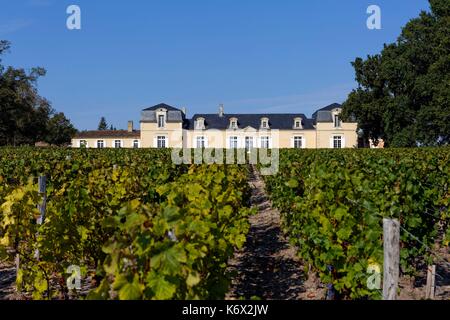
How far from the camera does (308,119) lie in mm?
58969

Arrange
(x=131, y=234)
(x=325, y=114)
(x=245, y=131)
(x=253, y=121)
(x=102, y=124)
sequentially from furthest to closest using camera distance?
(x=102, y=124), (x=253, y=121), (x=245, y=131), (x=325, y=114), (x=131, y=234)

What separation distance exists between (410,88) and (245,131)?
21.9m

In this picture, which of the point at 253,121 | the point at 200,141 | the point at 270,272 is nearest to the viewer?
the point at 270,272

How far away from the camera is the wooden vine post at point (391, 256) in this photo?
349 cm

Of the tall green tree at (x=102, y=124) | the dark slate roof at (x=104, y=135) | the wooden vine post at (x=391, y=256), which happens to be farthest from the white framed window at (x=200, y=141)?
the tall green tree at (x=102, y=124)

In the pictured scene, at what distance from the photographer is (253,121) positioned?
58969 millimetres

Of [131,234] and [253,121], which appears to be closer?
[131,234]

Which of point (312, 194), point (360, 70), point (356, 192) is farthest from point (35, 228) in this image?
point (360, 70)

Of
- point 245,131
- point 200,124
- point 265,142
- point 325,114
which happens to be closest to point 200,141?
point 200,124

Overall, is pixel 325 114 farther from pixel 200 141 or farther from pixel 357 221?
pixel 357 221

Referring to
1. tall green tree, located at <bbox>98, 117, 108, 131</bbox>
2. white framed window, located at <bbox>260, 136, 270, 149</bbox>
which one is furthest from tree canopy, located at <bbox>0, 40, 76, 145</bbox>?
tall green tree, located at <bbox>98, 117, 108, 131</bbox>

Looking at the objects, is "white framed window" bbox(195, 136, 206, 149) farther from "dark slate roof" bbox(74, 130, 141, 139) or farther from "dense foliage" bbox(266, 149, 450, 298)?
"dense foliage" bbox(266, 149, 450, 298)
